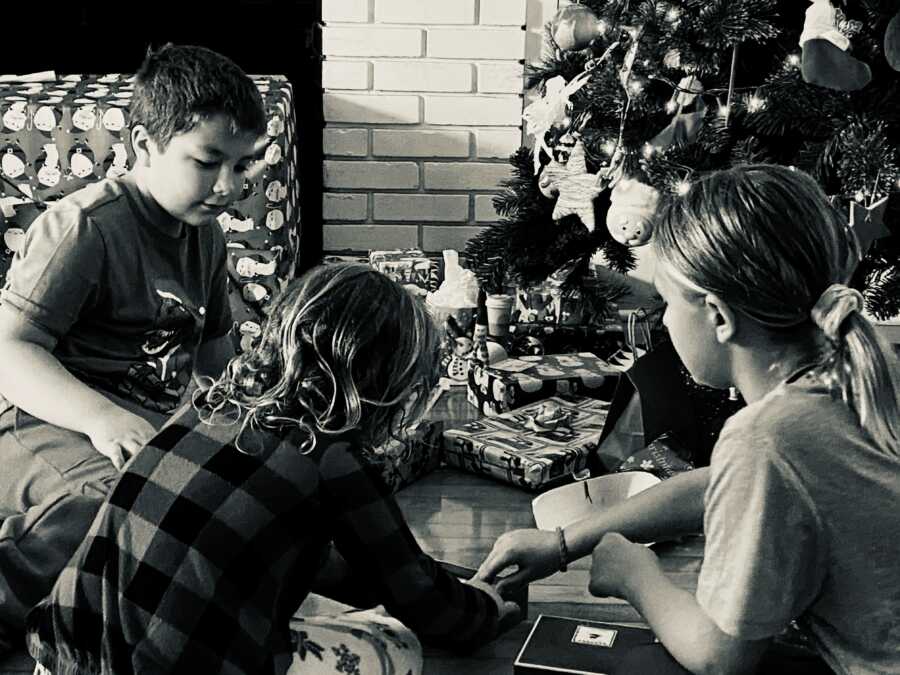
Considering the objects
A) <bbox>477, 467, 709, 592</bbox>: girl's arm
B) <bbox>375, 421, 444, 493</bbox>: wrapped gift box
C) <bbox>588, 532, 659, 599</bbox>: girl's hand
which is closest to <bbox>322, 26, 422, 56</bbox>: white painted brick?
<bbox>375, 421, 444, 493</bbox>: wrapped gift box

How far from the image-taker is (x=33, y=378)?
1.45 metres

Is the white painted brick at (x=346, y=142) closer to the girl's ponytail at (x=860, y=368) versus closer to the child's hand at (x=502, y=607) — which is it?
the child's hand at (x=502, y=607)

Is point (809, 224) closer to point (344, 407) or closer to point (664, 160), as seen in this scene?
point (344, 407)

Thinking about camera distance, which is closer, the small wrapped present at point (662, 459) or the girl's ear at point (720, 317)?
the girl's ear at point (720, 317)

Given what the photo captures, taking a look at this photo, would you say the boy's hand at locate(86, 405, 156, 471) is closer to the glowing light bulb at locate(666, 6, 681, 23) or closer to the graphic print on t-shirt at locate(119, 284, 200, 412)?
the graphic print on t-shirt at locate(119, 284, 200, 412)

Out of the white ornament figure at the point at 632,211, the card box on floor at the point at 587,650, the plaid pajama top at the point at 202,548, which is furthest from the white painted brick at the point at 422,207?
the plaid pajama top at the point at 202,548

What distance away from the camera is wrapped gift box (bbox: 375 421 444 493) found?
74.3 inches

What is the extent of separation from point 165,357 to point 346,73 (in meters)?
1.33

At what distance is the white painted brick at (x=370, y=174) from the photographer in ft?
9.26

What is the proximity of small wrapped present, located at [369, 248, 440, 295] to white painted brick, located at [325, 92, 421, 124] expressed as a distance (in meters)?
0.42

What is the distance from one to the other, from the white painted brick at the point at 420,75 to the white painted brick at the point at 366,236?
1.17 ft

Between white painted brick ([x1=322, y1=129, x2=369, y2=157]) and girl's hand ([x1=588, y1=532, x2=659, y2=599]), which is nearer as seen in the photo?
girl's hand ([x1=588, y1=532, x2=659, y2=599])

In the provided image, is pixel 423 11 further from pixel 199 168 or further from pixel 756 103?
pixel 199 168

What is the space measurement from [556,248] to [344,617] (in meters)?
1.20
